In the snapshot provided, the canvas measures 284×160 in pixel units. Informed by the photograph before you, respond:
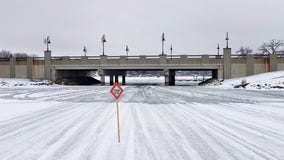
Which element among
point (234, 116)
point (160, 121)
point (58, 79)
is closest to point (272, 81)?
point (234, 116)

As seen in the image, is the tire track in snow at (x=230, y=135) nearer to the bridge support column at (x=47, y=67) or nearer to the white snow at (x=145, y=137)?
the white snow at (x=145, y=137)

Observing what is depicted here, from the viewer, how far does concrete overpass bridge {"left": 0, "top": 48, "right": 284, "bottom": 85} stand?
3778 centimetres

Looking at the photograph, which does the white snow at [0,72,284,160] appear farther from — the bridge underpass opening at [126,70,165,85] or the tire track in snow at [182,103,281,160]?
the bridge underpass opening at [126,70,165,85]

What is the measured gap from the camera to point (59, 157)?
5090mm

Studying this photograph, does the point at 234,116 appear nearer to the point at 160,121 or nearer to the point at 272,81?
the point at 160,121

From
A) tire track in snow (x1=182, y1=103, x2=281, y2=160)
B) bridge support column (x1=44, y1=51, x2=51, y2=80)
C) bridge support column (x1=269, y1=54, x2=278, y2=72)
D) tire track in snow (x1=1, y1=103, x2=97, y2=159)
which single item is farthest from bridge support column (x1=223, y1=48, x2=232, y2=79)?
tire track in snow (x1=1, y1=103, x2=97, y2=159)

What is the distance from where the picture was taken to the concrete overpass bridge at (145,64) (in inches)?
1487

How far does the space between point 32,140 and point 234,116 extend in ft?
26.6

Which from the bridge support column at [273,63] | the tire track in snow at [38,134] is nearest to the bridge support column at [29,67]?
the tire track in snow at [38,134]

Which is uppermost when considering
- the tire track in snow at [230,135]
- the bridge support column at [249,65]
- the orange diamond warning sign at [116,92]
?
the bridge support column at [249,65]

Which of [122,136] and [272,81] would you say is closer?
[122,136]

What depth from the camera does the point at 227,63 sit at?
3781 cm

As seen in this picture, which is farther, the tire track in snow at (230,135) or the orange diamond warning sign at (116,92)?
the orange diamond warning sign at (116,92)

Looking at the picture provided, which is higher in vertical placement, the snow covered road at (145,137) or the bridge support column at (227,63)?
the bridge support column at (227,63)
